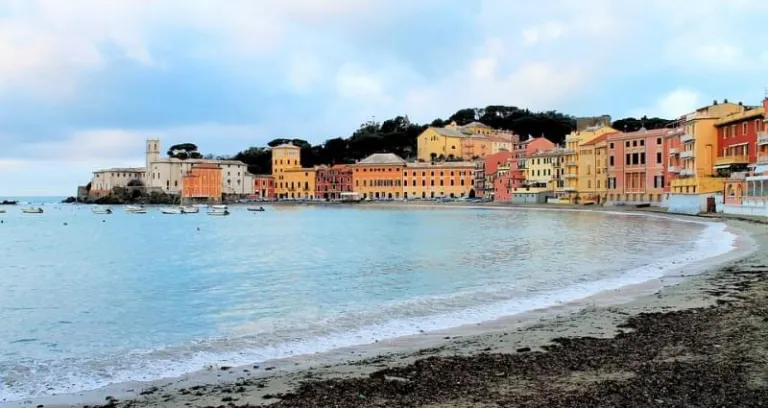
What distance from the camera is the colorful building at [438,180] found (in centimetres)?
11794

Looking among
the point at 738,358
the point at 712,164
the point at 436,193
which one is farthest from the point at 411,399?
the point at 436,193

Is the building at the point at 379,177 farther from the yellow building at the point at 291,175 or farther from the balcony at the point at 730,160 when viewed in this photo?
the balcony at the point at 730,160

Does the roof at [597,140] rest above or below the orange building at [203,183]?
above

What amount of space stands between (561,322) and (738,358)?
153 inches

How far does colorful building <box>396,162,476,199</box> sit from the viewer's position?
118 metres

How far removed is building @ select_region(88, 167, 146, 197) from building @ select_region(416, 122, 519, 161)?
6091 cm

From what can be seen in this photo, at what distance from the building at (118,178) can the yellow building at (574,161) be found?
92366 millimetres

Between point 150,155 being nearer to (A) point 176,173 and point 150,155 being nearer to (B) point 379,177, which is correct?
(A) point 176,173

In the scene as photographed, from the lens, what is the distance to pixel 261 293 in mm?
18172

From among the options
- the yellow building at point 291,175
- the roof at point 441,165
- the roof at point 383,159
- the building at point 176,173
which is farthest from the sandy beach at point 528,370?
the building at point 176,173

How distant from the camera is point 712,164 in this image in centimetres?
5931

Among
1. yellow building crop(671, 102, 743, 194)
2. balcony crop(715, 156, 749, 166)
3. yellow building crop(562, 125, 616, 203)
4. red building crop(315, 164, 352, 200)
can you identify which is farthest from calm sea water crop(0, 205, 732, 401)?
red building crop(315, 164, 352, 200)

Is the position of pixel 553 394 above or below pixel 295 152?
below

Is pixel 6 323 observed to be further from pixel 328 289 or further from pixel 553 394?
pixel 553 394
